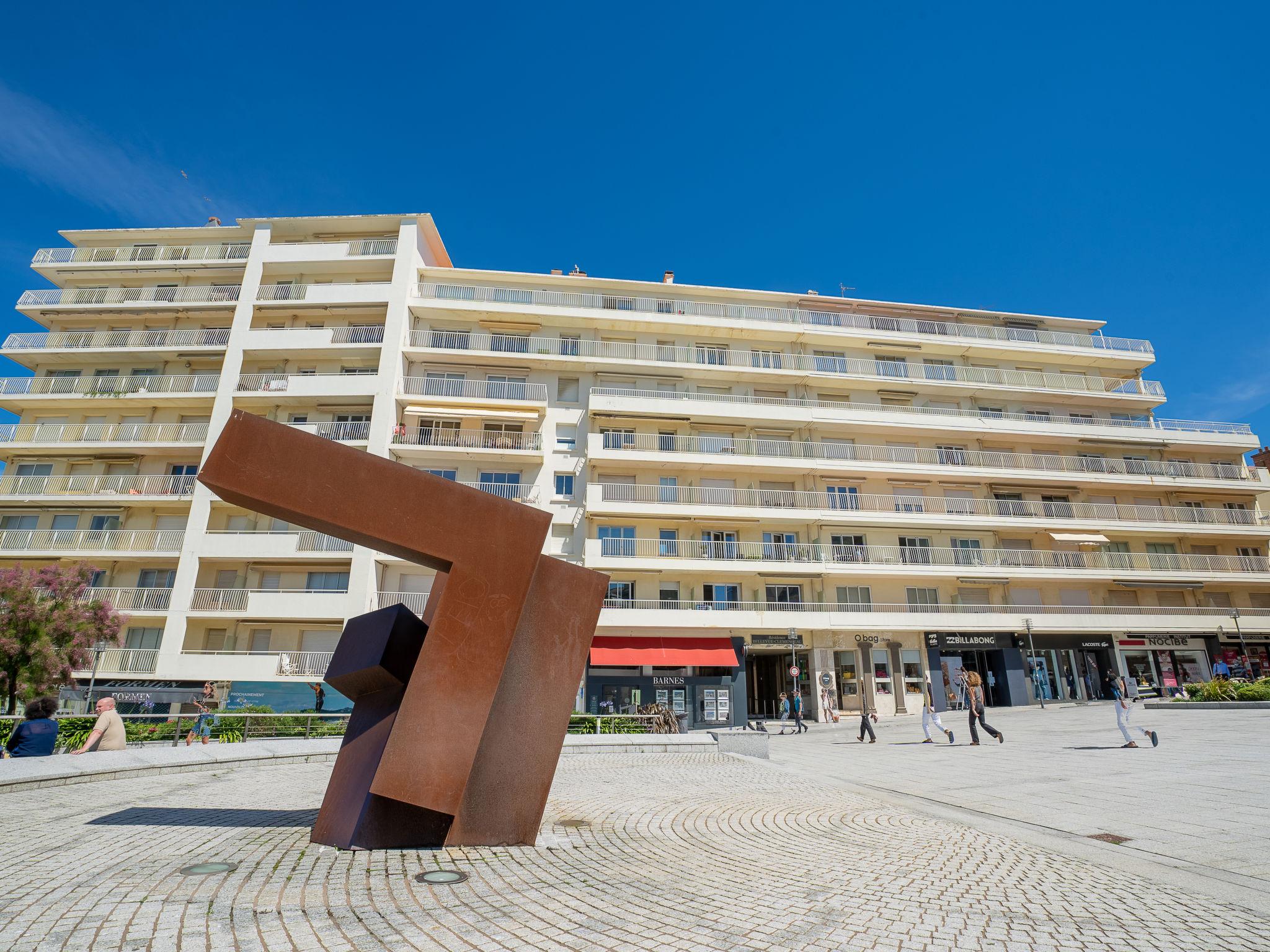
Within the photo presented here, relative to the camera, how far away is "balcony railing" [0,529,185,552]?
29.7 m

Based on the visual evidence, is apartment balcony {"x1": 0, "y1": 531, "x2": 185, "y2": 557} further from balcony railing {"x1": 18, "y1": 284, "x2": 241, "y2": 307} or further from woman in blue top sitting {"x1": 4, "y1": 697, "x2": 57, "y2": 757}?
woman in blue top sitting {"x1": 4, "y1": 697, "x2": 57, "y2": 757}

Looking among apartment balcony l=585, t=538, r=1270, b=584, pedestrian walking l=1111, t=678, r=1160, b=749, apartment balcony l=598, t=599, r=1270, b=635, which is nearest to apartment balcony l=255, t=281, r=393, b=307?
apartment balcony l=585, t=538, r=1270, b=584

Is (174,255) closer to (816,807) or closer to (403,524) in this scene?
(403,524)

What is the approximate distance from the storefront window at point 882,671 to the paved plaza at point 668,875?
2079 cm

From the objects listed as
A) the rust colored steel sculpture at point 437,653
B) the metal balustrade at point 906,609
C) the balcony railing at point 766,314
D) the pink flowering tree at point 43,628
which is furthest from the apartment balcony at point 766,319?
the rust colored steel sculpture at point 437,653

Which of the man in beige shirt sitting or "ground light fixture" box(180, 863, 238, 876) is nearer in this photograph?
"ground light fixture" box(180, 863, 238, 876)

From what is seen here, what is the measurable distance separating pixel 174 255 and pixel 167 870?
40013 millimetres

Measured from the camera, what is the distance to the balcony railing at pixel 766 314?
34031 millimetres

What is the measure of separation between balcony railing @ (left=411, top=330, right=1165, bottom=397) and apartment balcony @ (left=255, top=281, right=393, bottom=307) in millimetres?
2518

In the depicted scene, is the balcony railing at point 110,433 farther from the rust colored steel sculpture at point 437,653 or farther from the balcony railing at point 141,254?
the rust colored steel sculpture at point 437,653

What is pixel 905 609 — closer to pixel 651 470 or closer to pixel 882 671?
pixel 882 671

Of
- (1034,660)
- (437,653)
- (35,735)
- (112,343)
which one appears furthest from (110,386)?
(1034,660)

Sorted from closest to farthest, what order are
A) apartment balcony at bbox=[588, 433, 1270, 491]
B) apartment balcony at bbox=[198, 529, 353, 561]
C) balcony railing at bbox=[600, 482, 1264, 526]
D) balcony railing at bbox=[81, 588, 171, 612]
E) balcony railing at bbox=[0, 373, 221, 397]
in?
apartment balcony at bbox=[198, 529, 353, 561] < balcony railing at bbox=[81, 588, 171, 612] < balcony railing at bbox=[600, 482, 1264, 526] < apartment balcony at bbox=[588, 433, 1270, 491] < balcony railing at bbox=[0, 373, 221, 397]

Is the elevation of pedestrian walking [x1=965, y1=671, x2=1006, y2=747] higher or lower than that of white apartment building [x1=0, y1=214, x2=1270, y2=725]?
lower
